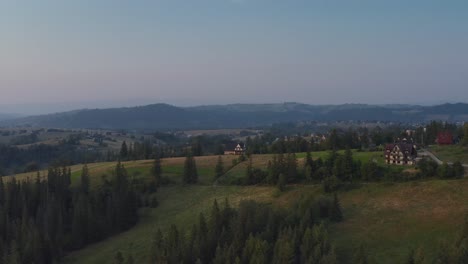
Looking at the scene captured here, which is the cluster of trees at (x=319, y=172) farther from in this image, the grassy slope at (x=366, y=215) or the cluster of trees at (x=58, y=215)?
→ the cluster of trees at (x=58, y=215)

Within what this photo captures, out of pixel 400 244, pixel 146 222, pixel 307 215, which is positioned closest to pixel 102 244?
pixel 146 222

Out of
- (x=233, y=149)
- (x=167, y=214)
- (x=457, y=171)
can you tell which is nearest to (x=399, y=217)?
(x=457, y=171)

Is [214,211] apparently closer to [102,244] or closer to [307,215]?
[307,215]

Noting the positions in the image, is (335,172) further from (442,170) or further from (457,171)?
(457,171)

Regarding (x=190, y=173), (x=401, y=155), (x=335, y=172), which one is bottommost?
(x=190, y=173)

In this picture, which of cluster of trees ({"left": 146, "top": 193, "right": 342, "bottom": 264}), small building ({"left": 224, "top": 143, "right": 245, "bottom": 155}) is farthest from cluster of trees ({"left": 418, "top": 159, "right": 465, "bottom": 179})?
small building ({"left": 224, "top": 143, "right": 245, "bottom": 155})

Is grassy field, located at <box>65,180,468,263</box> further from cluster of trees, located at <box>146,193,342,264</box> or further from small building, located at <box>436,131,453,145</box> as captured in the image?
small building, located at <box>436,131,453,145</box>
